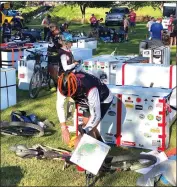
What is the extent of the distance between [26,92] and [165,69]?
4.33 meters

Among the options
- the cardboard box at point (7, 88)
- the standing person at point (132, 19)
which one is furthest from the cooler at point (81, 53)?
the standing person at point (132, 19)

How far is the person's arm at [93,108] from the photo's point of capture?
5.39 meters

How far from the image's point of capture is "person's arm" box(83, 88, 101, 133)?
17.7 feet

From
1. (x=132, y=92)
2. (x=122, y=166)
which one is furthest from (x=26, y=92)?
(x=122, y=166)

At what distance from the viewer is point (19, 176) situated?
20.1 feet

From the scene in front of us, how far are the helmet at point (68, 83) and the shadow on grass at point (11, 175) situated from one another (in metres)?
1.49

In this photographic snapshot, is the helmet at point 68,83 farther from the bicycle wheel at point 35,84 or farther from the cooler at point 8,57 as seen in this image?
the cooler at point 8,57

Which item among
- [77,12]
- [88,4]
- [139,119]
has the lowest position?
[139,119]

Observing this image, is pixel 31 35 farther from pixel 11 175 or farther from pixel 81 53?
pixel 11 175

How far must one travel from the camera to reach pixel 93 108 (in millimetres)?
5391

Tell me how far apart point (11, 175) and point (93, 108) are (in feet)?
5.56

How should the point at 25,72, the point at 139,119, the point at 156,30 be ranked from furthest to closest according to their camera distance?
the point at 156,30
the point at 25,72
the point at 139,119

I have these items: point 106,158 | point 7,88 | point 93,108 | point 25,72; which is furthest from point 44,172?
point 25,72

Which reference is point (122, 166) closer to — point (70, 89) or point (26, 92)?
point (70, 89)
